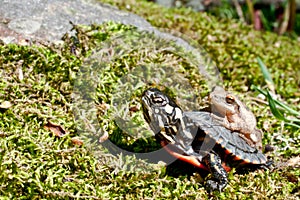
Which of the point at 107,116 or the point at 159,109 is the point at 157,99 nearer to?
the point at 159,109

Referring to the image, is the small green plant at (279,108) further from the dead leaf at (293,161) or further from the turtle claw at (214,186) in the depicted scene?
the turtle claw at (214,186)

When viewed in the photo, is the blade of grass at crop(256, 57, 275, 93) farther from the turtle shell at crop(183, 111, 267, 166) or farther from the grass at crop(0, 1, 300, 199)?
the turtle shell at crop(183, 111, 267, 166)

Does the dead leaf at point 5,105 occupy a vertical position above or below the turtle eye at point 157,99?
below

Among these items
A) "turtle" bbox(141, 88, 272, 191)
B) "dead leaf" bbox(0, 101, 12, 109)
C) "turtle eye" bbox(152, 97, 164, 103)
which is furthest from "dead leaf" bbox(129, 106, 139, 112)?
"dead leaf" bbox(0, 101, 12, 109)

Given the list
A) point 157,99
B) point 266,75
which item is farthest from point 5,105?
point 266,75

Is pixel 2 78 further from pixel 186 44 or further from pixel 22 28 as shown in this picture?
pixel 186 44

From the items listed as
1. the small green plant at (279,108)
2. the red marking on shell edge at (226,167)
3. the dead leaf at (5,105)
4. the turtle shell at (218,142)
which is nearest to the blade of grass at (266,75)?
the small green plant at (279,108)
